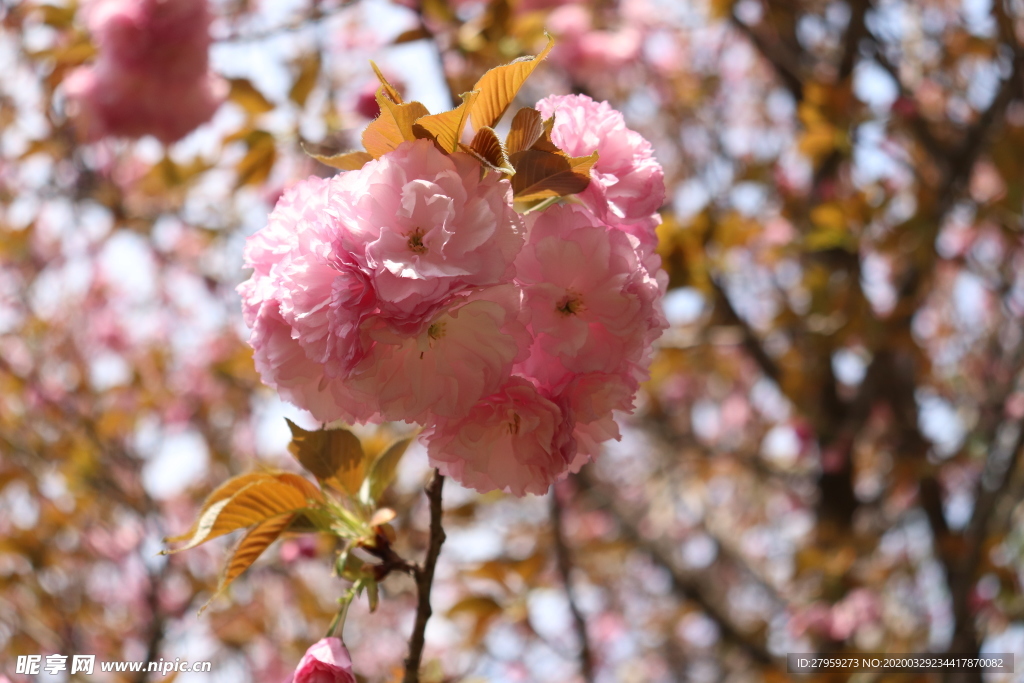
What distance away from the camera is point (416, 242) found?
1.90 feet

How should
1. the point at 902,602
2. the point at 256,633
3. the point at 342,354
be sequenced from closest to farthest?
the point at 342,354
the point at 256,633
the point at 902,602

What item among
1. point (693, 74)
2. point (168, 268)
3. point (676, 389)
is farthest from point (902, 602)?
point (168, 268)

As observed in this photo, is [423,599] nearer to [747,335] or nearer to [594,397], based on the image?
[594,397]

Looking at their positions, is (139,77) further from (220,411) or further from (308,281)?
(220,411)

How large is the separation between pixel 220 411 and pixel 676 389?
2.32 m

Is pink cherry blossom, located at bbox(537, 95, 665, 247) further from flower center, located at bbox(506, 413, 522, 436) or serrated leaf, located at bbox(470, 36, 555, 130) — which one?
flower center, located at bbox(506, 413, 522, 436)

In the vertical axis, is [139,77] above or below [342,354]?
below

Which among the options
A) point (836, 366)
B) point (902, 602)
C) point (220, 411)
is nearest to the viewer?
point (836, 366)

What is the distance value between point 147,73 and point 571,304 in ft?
4.73

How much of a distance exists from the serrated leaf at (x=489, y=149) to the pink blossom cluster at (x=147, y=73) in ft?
4.13

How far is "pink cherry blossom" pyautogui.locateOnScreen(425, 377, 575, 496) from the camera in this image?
2.04ft

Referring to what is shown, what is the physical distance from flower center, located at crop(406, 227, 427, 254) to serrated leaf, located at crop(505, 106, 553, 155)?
119 millimetres

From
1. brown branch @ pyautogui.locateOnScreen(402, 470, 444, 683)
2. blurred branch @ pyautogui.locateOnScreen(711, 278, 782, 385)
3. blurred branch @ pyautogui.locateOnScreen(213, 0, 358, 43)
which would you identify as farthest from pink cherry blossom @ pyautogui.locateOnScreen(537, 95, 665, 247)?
blurred branch @ pyautogui.locateOnScreen(711, 278, 782, 385)

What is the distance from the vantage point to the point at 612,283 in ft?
2.00
